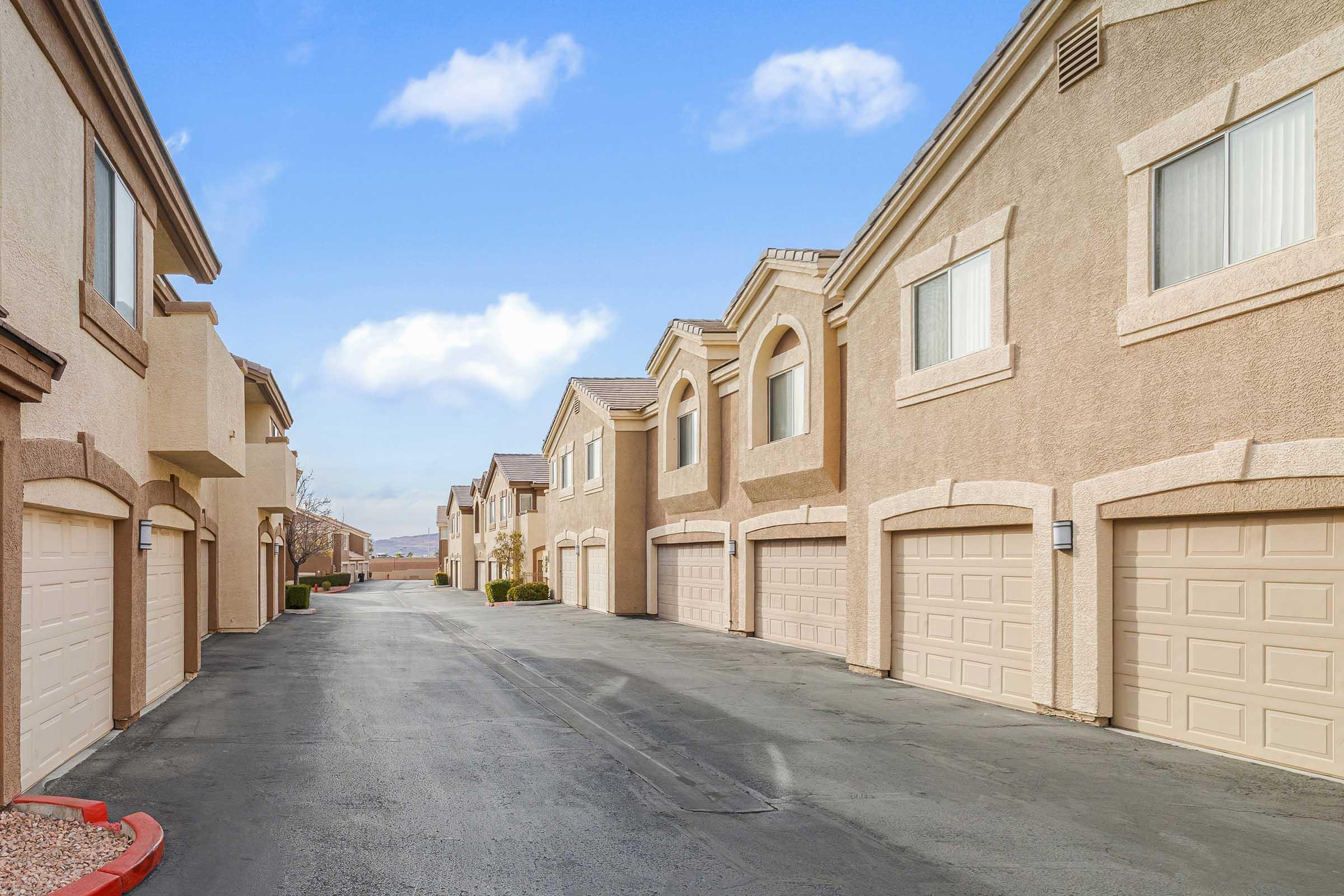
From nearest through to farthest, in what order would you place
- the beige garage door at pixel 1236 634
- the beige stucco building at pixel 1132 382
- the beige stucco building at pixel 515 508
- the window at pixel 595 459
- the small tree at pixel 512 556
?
the beige garage door at pixel 1236 634
the beige stucco building at pixel 1132 382
the window at pixel 595 459
the beige stucco building at pixel 515 508
the small tree at pixel 512 556

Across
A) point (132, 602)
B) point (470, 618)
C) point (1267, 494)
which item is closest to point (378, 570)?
point (470, 618)

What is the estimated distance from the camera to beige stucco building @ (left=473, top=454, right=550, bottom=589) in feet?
141

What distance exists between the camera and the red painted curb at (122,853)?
548 cm

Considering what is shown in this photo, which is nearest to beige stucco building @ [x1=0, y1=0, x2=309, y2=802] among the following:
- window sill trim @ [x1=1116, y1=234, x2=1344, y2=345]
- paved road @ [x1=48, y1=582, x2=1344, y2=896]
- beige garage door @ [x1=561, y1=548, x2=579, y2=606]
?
paved road @ [x1=48, y1=582, x2=1344, y2=896]

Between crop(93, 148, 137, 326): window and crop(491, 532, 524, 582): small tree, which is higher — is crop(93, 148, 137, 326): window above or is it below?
above

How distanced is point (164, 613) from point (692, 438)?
571 inches

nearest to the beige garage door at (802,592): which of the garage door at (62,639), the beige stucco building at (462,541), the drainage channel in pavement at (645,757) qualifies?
the drainage channel in pavement at (645,757)

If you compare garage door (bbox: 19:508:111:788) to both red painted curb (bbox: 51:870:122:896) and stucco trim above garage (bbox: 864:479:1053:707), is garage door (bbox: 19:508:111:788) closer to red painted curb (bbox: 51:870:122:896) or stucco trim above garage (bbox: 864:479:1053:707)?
red painted curb (bbox: 51:870:122:896)

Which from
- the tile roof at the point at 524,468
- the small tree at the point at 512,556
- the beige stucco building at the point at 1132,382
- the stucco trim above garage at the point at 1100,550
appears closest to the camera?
the beige stucco building at the point at 1132,382

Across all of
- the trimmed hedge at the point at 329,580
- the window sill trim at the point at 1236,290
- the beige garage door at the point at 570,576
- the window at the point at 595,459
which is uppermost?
the window sill trim at the point at 1236,290

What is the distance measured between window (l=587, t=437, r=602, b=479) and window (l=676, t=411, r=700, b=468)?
5340mm

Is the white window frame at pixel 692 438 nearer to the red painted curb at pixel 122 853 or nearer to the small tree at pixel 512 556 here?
the red painted curb at pixel 122 853

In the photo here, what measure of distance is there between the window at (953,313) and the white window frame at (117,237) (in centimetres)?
1041

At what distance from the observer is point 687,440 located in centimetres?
2577
